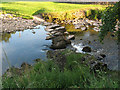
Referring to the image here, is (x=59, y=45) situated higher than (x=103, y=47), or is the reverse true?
(x=59, y=45)

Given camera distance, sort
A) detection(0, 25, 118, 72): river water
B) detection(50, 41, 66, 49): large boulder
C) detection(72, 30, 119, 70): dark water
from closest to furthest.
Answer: detection(72, 30, 119, 70): dark water, detection(0, 25, 118, 72): river water, detection(50, 41, 66, 49): large boulder

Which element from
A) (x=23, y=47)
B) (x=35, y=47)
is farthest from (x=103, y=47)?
(x=23, y=47)

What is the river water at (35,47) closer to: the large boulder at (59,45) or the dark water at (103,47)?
the dark water at (103,47)

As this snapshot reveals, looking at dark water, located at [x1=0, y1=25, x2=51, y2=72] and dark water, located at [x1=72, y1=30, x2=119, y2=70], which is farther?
dark water, located at [x1=0, y1=25, x2=51, y2=72]

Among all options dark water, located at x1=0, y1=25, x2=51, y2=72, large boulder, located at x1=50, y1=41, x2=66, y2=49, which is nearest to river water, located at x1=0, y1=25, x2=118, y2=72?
dark water, located at x1=0, y1=25, x2=51, y2=72

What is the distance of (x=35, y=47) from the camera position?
10852mm

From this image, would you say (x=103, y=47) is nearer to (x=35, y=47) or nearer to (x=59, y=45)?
(x=59, y=45)

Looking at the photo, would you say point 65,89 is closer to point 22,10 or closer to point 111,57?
point 111,57

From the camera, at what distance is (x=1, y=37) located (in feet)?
43.7

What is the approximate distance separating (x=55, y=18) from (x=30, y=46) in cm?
1000

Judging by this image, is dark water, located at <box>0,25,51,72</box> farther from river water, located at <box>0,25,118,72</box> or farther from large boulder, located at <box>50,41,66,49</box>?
large boulder, located at <box>50,41,66,49</box>

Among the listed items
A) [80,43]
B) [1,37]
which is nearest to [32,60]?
[80,43]

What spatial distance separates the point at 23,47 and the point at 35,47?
31.9 inches

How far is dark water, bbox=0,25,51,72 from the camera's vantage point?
871 centimetres
